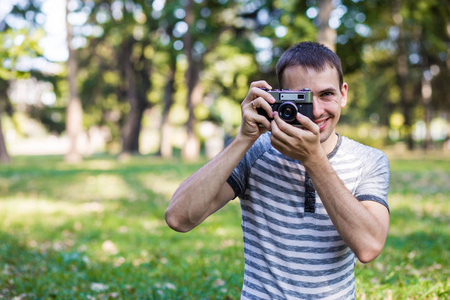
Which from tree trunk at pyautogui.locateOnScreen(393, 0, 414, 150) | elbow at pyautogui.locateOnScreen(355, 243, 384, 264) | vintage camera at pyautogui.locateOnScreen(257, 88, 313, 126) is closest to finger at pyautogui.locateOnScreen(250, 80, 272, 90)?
vintage camera at pyautogui.locateOnScreen(257, 88, 313, 126)

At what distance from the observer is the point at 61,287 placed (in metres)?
4.26

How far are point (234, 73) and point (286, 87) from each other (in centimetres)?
2595

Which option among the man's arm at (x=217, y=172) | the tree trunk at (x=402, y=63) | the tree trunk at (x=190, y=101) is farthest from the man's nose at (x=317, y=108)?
the tree trunk at (x=402, y=63)

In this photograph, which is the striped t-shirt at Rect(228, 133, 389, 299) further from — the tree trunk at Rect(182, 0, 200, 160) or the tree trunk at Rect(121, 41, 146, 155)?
the tree trunk at Rect(121, 41, 146, 155)

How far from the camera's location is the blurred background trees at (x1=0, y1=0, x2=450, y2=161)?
2095 centimetres

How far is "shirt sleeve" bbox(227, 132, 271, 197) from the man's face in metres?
0.29

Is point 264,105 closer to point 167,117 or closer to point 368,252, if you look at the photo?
point 368,252

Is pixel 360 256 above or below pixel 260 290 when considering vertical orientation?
above

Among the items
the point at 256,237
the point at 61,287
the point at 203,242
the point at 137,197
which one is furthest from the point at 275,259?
the point at 137,197

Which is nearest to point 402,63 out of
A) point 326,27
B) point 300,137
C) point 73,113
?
point 326,27

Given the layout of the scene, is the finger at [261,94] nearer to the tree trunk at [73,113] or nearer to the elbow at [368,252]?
the elbow at [368,252]

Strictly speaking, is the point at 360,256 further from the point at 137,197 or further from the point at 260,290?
the point at 137,197

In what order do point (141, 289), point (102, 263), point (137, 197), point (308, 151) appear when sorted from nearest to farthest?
point (308, 151) < point (141, 289) < point (102, 263) < point (137, 197)

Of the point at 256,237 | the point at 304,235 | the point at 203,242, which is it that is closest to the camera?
the point at 304,235
